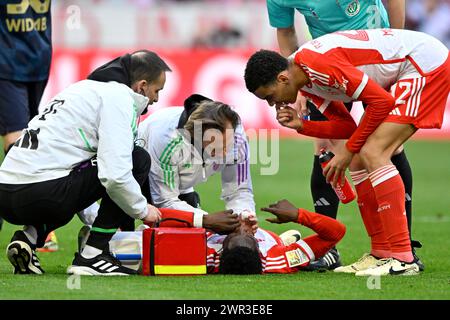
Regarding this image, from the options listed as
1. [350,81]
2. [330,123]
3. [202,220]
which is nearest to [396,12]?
[330,123]

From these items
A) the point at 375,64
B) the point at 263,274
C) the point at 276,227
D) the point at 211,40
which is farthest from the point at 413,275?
the point at 211,40

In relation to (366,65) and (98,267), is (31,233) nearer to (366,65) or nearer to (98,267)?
(98,267)

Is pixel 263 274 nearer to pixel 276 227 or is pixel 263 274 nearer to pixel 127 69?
pixel 127 69

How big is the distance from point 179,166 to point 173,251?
878mm

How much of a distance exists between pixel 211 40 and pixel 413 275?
45.7 ft

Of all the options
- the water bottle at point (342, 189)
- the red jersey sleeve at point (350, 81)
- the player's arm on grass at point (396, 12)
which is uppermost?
the player's arm on grass at point (396, 12)

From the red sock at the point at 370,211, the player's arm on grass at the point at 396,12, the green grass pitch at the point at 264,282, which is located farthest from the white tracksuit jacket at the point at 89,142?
the player's arm on grass at the point at 396,12

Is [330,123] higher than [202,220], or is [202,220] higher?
[330,123]

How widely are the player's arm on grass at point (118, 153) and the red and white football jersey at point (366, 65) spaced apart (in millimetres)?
1145

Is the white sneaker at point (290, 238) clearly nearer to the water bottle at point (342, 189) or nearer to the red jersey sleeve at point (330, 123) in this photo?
the water bottle at point (342, 189)

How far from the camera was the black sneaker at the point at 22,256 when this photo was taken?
20.2 feet

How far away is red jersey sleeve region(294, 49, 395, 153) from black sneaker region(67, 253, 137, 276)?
65.1 inches

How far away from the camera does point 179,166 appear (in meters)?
6.86

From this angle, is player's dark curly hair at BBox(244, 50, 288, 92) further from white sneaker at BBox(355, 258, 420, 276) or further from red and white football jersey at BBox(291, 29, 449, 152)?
white sneaker at BBox(355, 258, 420, 276)
